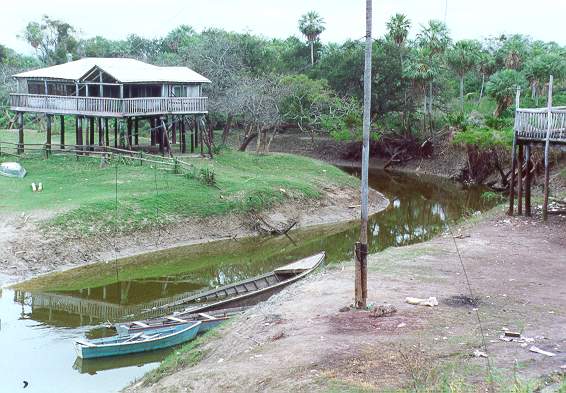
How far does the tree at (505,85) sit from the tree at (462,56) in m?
4.38

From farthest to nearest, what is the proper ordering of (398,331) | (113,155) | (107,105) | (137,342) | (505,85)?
(505,85) → (107,105) → (113,155) → (137,342) → (398,331)

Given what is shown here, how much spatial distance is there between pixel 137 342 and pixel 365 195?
6.83 metres

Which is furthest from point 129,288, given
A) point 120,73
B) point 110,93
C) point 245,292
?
point 110,93

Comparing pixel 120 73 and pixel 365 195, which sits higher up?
pixel 120 73

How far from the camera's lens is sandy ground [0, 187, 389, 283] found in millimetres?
27312

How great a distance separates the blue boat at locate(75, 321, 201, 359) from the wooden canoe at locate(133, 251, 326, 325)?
0.77 m

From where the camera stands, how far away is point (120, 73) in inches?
1634

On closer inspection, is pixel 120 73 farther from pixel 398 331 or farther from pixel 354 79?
pixel 398 331

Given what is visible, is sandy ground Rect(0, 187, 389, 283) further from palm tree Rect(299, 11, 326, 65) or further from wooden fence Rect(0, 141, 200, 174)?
palm tree Rect(299, 11, 326, 65)

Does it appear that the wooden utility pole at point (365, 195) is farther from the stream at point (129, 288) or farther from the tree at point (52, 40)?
the tree at point (52, 40)

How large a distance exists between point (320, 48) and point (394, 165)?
61.3ft

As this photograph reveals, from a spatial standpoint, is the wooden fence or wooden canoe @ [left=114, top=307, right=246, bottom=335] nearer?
wooden canoe @ [left=114, top=307, right=246, bottom=335]

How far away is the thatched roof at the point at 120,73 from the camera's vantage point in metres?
41.2

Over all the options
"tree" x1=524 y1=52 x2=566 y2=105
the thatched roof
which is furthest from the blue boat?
"tree" x1=524 y1=52 x2=566 y2=105
